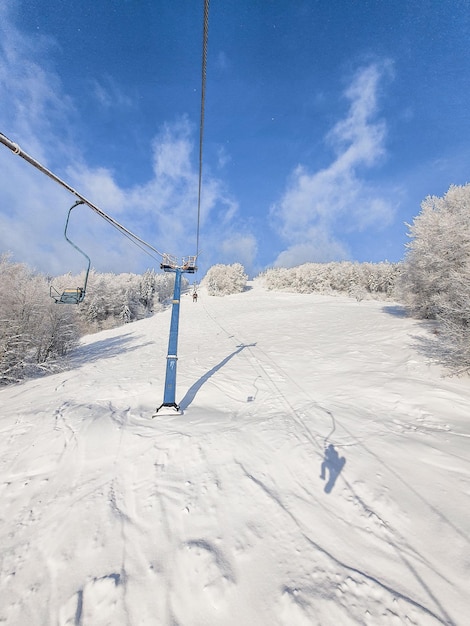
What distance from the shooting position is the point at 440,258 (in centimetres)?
1334

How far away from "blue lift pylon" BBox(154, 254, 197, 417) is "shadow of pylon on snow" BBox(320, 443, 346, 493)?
13.3 ft

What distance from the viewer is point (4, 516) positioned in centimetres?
363

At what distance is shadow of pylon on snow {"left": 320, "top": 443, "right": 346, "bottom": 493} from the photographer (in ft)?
13.0

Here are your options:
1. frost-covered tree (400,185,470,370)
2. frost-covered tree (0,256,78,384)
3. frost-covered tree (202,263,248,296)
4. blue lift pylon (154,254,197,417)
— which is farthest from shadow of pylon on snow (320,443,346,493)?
frost-covered tree (202,263,248,296)

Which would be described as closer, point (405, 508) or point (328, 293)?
point (405, 508)

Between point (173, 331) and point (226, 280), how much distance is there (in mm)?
61558

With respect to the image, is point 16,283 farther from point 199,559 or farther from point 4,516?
point 199,559

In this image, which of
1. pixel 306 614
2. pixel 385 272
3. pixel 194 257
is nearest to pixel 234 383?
pixel 194 257

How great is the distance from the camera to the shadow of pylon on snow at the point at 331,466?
3.96 metres

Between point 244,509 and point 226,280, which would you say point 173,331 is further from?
point 226,280

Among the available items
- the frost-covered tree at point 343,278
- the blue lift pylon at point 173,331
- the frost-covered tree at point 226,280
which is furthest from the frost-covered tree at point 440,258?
the frost-covered tree at point 226,280

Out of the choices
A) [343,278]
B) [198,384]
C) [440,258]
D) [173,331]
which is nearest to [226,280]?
[343,278]

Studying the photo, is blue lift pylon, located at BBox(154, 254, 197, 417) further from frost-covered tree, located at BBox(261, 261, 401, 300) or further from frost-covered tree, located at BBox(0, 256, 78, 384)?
frost-covered tree, located at BBox(261, 261, 401, 300)

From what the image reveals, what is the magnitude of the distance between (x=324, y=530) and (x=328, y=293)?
184 ft
